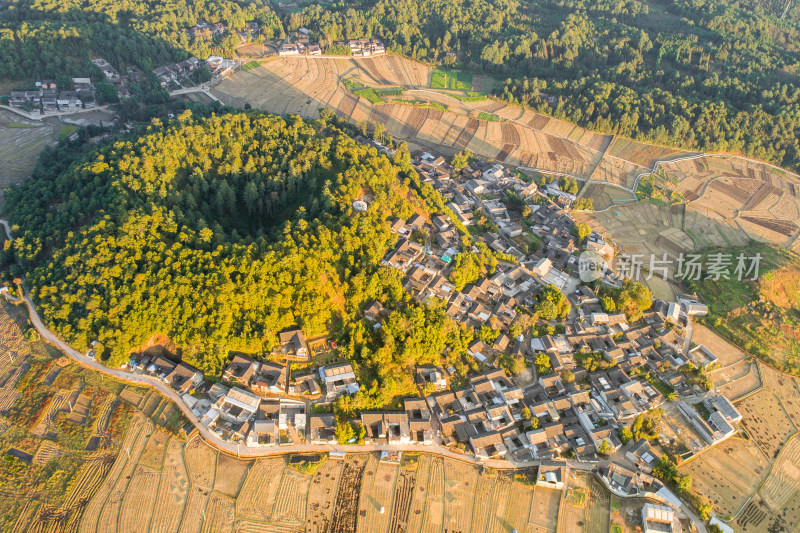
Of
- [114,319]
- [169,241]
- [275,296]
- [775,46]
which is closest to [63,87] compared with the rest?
[169,241]

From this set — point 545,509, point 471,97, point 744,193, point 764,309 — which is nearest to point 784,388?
point 764,309

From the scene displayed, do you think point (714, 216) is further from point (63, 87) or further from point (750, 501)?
point (63, 87)

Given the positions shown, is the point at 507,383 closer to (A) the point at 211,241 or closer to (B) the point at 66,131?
(A) the point at 211,241

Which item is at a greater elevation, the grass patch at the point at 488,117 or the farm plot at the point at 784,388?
the grass patch at the point at 488,117

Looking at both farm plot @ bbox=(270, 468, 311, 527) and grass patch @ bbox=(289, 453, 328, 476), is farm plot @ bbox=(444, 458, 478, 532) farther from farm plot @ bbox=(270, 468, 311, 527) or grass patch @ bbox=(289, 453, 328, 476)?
farm plot @ bbox=(270, 468, 311, 527)

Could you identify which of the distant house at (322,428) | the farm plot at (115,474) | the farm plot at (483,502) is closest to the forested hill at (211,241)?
the distant house at (322,428)

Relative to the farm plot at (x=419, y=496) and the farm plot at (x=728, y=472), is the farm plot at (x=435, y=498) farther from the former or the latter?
the farm plot at (x=728, y=472)

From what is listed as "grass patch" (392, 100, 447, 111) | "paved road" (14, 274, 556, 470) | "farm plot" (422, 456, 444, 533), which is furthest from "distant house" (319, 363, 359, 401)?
"grass patch" (392, 100, 447, 111)
